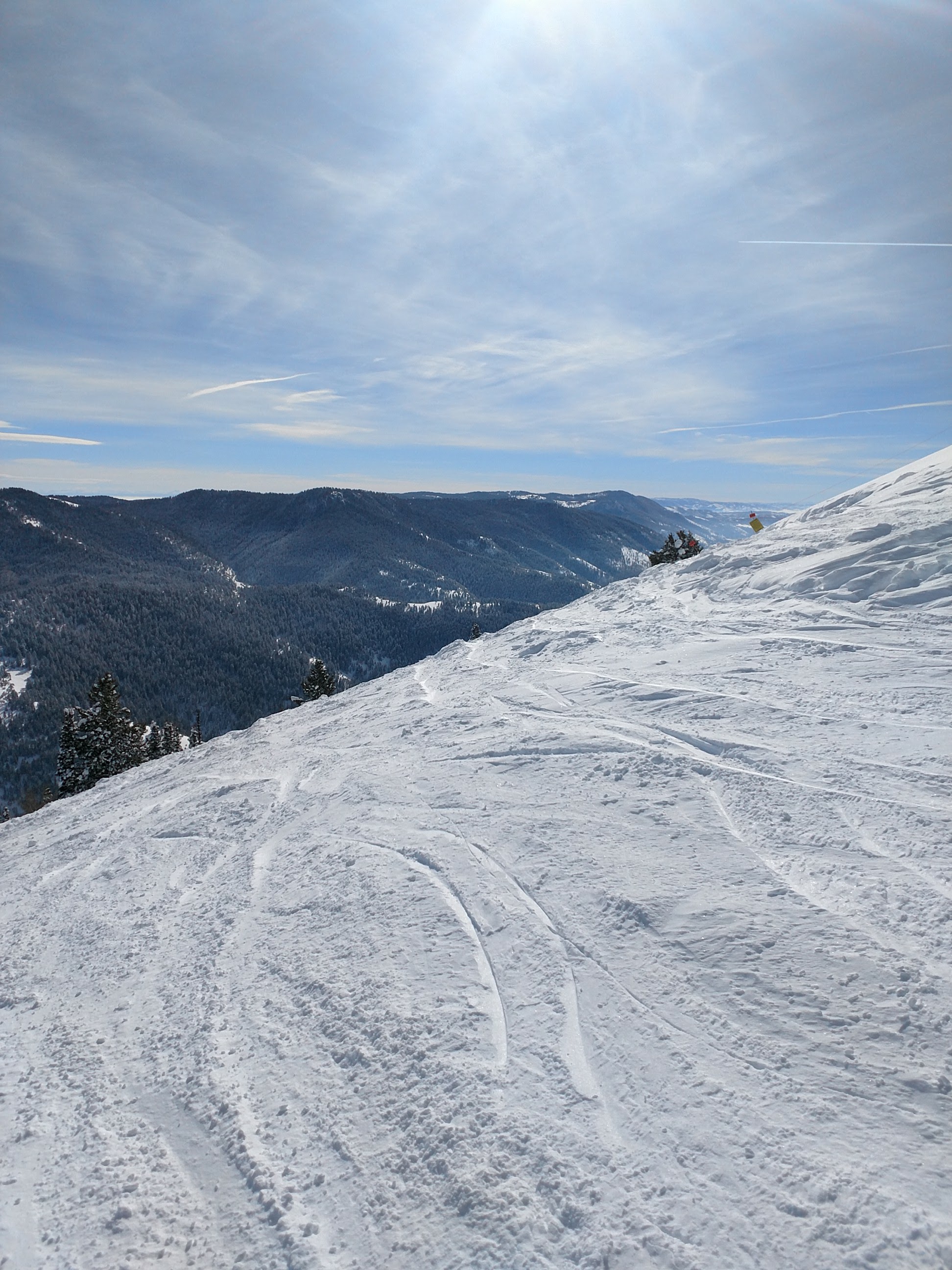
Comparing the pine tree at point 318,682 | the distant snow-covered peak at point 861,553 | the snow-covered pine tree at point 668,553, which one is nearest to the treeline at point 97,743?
the pine tree at point 318,682

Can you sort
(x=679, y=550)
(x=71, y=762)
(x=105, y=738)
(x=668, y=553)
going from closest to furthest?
1. (x=679, y=550)
2. (x=71, y=762)
3. (x=105, y=738)
4. (x=668, y=553)

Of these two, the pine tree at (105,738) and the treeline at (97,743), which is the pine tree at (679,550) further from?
the pine tree at (105,738)

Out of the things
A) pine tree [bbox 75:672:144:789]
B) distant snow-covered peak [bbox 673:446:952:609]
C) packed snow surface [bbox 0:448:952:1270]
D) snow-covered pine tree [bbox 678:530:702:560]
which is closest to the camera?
packed snow surface [bbox 0:448:952:1270]

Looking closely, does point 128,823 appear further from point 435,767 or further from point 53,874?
point 435,767

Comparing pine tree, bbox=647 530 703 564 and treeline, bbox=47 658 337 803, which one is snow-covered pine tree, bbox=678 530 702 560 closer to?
pine tree, bbox=647 530 703 564

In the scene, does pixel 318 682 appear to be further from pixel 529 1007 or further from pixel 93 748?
pixel 529 1007

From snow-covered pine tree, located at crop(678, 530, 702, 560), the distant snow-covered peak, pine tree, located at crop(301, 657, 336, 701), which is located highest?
snow-covered pine tree, located at crop(678, 530, 702, 560)

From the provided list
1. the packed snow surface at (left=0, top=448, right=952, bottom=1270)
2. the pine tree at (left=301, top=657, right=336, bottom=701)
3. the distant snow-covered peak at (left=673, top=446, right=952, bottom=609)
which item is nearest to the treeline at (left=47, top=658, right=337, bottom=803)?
the pine tree at (left=301, top=657, right=336, bottom=701)

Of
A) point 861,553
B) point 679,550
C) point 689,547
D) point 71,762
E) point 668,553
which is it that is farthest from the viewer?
point 668,553

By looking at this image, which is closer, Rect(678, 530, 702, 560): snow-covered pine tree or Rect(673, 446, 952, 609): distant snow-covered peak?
Rect(673, 446, 952, 609): distant snow-covered peak

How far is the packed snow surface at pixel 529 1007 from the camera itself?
3.57 m

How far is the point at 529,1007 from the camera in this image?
500 cm

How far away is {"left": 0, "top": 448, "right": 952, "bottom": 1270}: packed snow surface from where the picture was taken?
3.57m

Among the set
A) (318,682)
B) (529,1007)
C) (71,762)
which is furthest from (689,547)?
(71,762)
